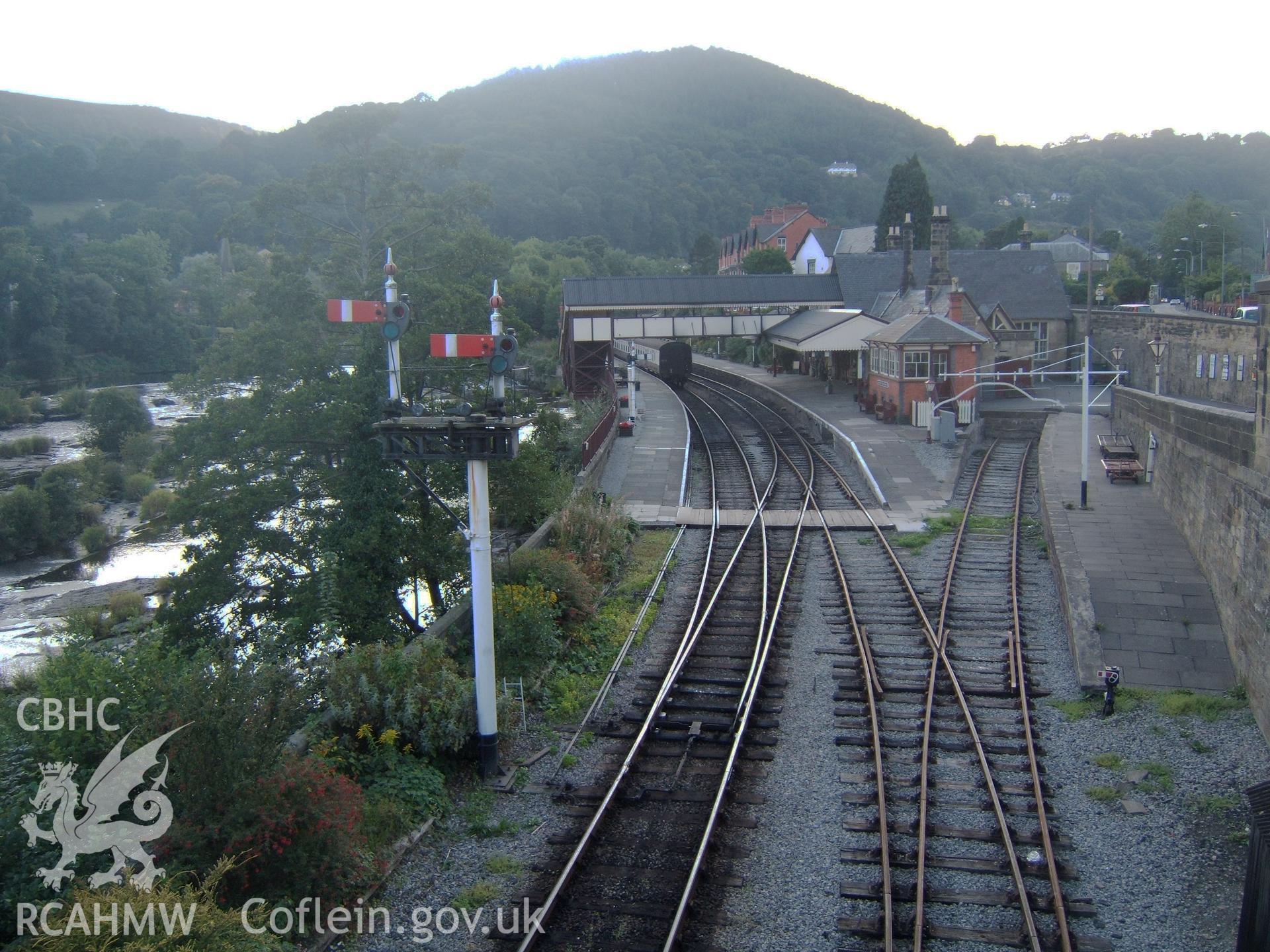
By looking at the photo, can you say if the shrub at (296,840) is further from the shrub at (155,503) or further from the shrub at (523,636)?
the shrub at (155,503)

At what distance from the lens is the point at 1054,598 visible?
15211 millimetres

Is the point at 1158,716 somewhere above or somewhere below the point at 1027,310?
below

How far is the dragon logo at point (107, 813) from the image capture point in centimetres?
660

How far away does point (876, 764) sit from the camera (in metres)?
9.62

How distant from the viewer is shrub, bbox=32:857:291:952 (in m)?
5.37

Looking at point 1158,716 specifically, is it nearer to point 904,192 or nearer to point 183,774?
point 183,774

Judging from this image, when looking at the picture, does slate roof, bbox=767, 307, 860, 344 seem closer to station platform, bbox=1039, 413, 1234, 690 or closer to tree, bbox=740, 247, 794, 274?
station platform, bbox=1039, 413, 1234, 690

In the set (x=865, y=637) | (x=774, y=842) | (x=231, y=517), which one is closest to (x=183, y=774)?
(x=774, y=842)

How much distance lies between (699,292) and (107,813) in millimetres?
40507

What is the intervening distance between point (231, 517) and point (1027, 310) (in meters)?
37.4

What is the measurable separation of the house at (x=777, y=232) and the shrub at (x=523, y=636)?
83.6 metres

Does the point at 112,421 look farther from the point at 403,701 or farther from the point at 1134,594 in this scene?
the point at 1134,594

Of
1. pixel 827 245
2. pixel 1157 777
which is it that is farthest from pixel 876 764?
pixel 827 245

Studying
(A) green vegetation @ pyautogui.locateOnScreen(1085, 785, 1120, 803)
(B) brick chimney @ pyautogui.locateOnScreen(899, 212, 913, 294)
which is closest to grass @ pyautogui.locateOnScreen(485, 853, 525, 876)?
(A) green vegetation @ pyautogui.locateOnScreen(1085, 785, 1120, 803)
